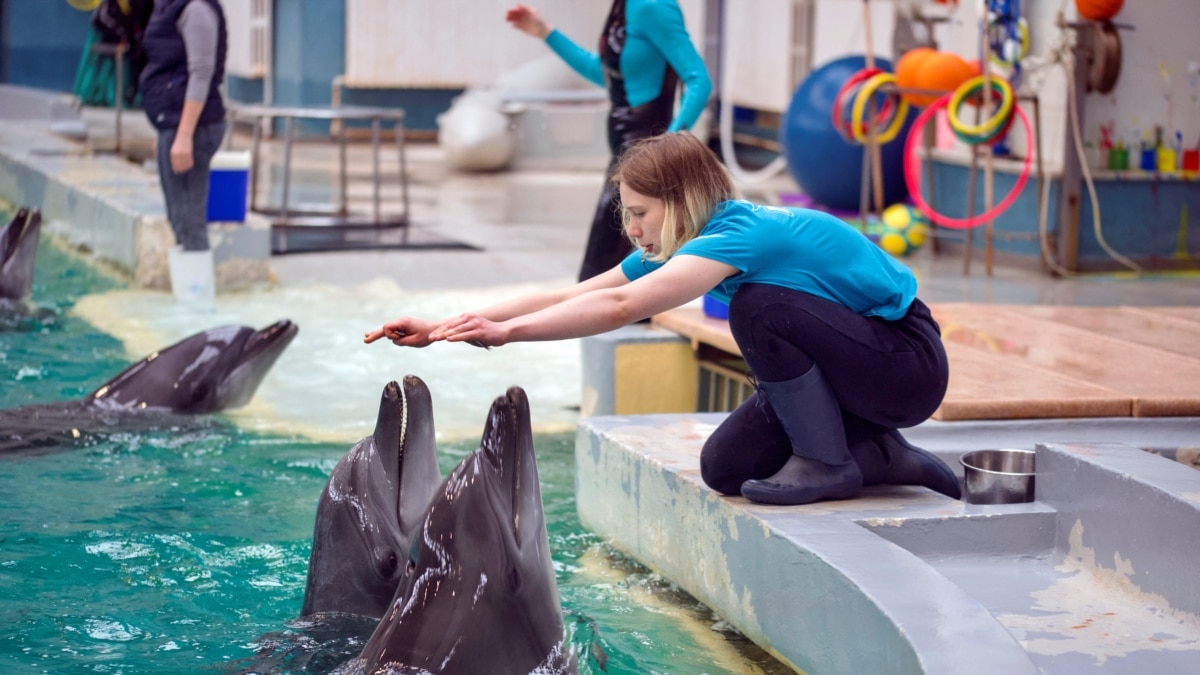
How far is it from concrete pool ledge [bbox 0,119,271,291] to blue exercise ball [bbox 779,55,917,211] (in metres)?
4.39

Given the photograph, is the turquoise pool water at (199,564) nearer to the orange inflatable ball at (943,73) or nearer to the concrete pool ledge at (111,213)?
the concrete pool ledge at (111,213)

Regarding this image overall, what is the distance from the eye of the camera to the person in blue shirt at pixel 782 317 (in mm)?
2842

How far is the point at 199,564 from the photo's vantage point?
12.1 feet

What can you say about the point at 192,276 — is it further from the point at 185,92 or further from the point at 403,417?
the point at 403,417

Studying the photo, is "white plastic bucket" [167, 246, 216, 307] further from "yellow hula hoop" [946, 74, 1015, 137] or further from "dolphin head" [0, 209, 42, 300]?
"yellow hula hoop" [946, 74, 1015, 137]

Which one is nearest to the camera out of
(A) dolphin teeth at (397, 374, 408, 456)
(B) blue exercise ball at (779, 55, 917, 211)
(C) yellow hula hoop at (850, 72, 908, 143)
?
(A) dolphin teeth at (397, 374, 408, 456)

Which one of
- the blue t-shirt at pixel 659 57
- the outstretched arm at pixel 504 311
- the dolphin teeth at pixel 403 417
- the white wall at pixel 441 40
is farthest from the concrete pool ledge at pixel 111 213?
the white wall at pixel 441 40

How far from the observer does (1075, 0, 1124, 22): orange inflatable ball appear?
7.89 meters

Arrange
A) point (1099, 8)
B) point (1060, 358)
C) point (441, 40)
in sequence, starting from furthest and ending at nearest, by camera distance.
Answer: point (441, 40) → point (1099, 8) → point (1060, 358)

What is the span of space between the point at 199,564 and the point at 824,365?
1751mm

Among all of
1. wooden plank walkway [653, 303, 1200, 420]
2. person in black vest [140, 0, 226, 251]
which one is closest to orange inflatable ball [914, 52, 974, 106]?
wooden plank walkway [653, 303, 1200, 420]

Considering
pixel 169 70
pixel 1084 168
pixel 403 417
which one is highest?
pixel 169 70

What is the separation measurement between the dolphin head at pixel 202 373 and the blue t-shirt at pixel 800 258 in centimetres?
242

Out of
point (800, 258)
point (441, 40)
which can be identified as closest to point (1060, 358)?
point (800, 258)
